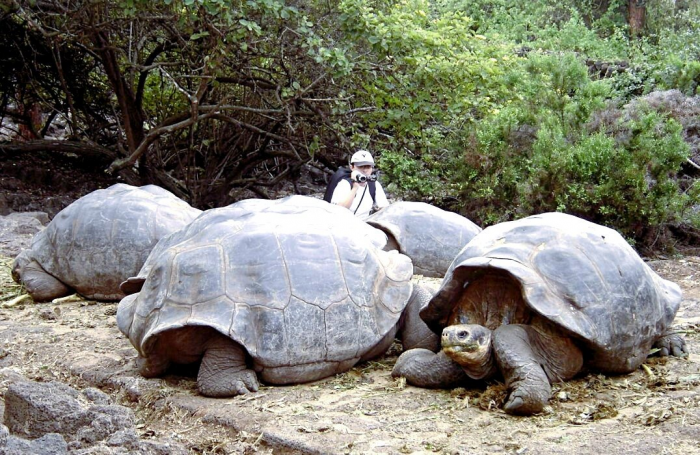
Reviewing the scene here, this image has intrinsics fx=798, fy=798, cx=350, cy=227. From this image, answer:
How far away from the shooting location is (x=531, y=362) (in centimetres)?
326

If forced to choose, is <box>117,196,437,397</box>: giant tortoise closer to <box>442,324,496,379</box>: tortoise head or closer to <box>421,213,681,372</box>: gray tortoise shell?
<box>421,213,681,372</box>: gray tortoise shell

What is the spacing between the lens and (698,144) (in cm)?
810

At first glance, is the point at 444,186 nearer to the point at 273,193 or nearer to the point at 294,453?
the point at 273,193

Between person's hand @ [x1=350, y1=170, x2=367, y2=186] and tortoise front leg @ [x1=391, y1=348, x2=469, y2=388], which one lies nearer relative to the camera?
tortoise front leg @ [x1=391, y1=348, x2=469, y2=388]

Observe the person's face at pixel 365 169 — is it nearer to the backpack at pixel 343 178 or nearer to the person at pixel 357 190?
the person at pixel 357 190

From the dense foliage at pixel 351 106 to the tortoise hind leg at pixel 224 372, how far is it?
11.5 ft

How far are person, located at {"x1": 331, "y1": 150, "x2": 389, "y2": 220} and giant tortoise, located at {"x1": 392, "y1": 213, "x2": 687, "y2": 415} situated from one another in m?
2.50

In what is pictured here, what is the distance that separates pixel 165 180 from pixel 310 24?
2.82m

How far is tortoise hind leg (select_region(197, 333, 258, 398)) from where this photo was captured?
11.3ft

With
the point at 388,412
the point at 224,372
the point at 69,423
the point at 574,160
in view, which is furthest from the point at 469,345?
the point at 574,160

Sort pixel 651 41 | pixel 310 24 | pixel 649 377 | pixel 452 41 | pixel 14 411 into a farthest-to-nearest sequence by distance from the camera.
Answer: pixel 651 41
pixel 452 41
pixel 310 24
pixel 649 377
pixel 14 411

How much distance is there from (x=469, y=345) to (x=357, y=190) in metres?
3.14

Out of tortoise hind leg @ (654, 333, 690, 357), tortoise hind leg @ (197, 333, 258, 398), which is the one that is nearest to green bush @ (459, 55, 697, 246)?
tortoise hind leg @ (654, 333, 690, 357)

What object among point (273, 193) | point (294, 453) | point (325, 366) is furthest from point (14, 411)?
point (273, 193)
